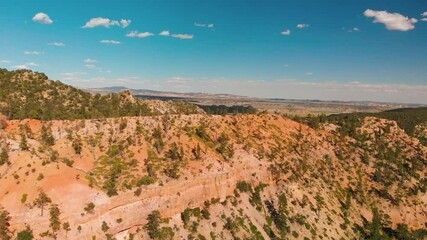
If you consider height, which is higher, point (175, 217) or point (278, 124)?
point (278, 124)

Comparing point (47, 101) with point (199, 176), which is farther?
point (47, 101)

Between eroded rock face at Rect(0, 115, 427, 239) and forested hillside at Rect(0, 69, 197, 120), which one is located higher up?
forested hillside at Rect(0, 69, 197, 120)

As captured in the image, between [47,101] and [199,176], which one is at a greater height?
[47,101]

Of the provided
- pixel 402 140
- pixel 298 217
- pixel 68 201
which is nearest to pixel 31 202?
pixel 68 201

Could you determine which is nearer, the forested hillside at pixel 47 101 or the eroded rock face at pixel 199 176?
the eroded rock face at pixel 199 176

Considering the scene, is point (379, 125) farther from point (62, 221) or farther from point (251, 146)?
point (62, 221)

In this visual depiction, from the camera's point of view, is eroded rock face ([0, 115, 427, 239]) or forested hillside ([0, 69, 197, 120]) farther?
forested hillside ([0, 69, 197, 120])

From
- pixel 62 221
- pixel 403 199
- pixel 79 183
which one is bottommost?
pixel 403 199

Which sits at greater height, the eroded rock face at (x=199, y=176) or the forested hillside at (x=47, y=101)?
the forested hillside at (x=47, y=101)
